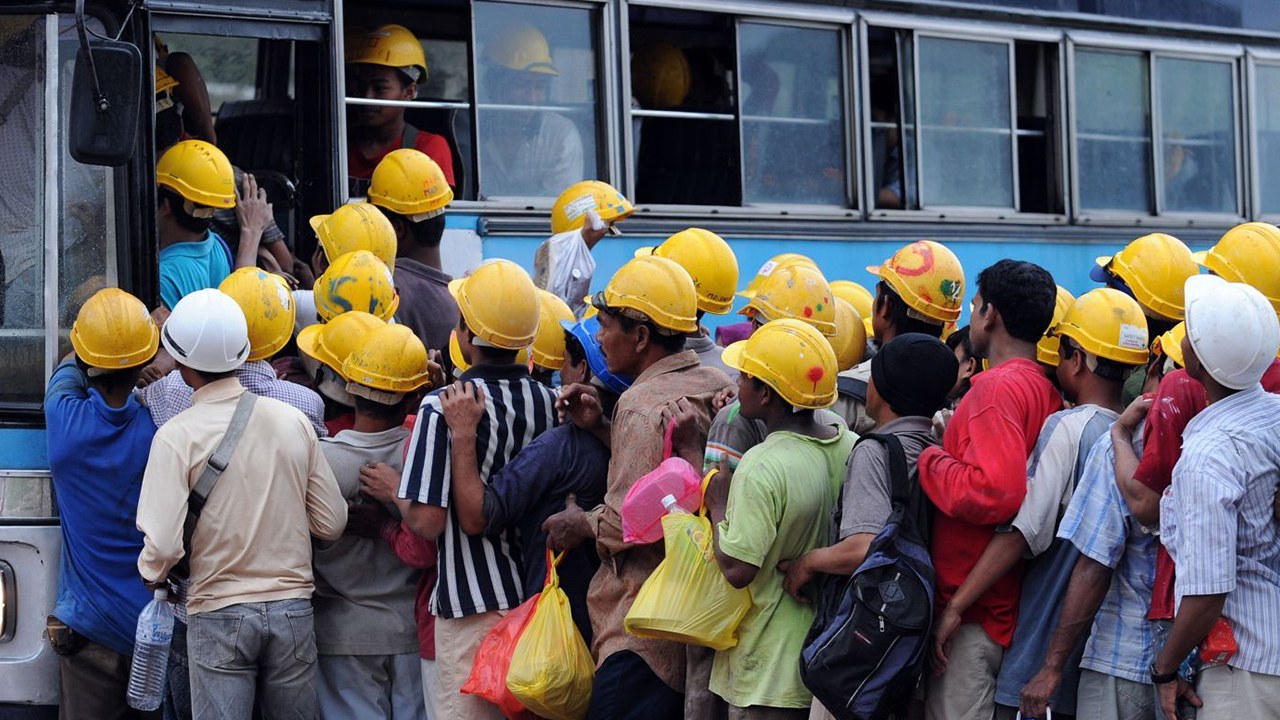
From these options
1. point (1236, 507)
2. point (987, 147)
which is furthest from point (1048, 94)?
point (1236, 507)

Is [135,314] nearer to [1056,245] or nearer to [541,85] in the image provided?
[541,85]

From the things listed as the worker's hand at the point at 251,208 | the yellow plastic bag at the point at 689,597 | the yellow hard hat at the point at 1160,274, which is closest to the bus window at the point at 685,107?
the worker's hand at the point at 251,208

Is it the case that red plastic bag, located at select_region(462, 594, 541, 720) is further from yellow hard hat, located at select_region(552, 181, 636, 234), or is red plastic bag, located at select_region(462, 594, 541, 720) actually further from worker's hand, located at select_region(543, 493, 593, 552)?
yellow hard hat, located at select_region(552, 181, 636, 234)

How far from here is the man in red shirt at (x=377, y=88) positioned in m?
6.77

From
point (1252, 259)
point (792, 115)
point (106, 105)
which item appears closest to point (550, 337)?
point (106, 105)

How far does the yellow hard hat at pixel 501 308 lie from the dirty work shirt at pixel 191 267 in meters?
1.19

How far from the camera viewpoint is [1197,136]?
886 centimetres

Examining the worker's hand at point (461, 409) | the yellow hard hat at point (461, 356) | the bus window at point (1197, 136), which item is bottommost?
the worker's hand at point (461, 409)

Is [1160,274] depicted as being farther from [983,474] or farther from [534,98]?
[534,98]

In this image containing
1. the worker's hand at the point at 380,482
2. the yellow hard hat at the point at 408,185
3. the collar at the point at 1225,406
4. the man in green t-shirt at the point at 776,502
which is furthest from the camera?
the yellow hard hat at the point at 408,185

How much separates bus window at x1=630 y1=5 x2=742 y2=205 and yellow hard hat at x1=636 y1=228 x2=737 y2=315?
1704mm

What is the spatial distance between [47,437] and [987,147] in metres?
5.03

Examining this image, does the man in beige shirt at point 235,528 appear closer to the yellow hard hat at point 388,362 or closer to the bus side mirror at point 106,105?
the yellow hard hat at point 388,362

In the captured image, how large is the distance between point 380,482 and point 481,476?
339mm
